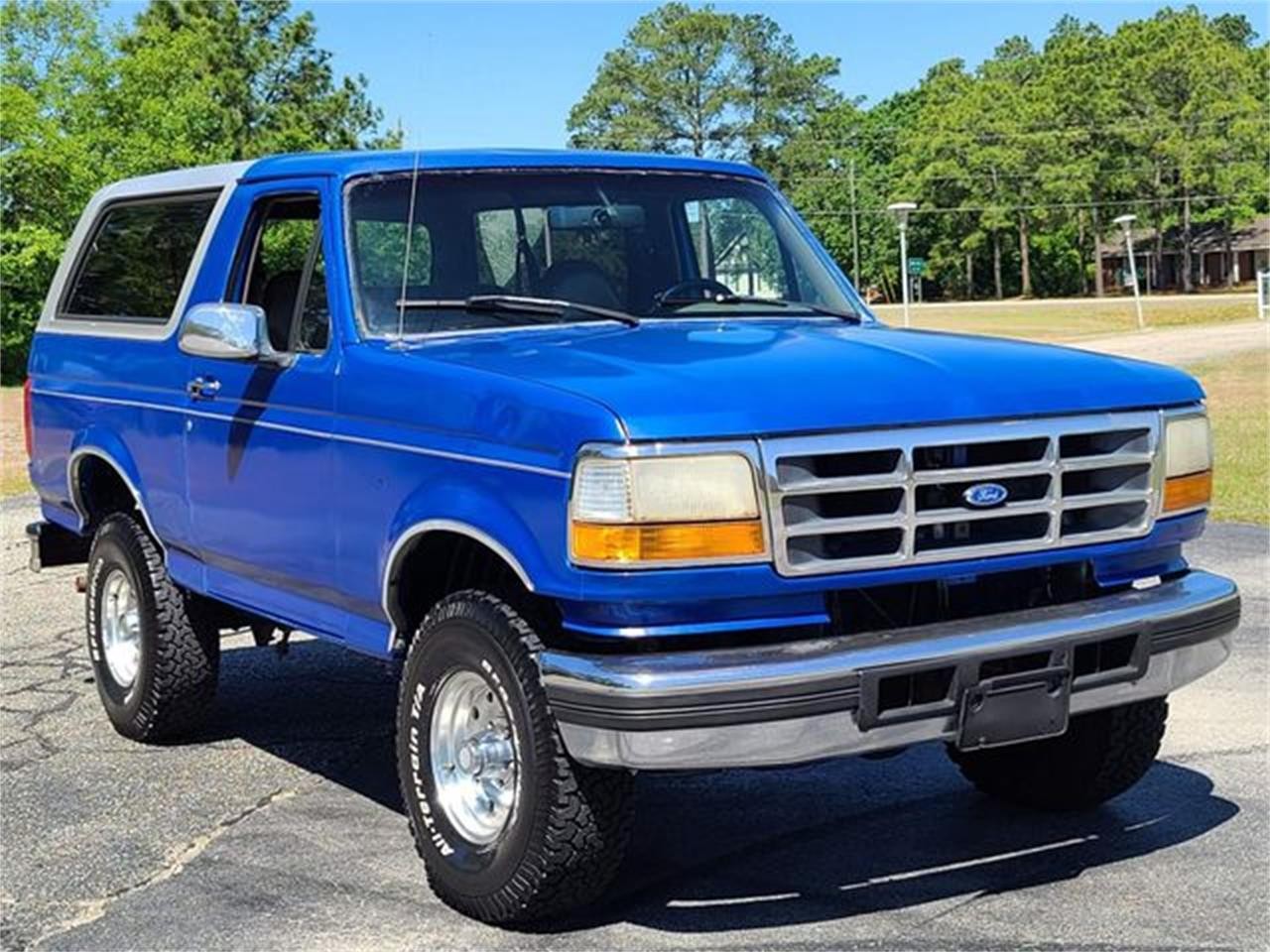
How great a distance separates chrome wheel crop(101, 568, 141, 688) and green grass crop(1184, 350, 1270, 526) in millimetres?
4613

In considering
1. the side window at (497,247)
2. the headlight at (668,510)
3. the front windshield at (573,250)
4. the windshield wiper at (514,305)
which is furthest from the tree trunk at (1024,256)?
the headlight at (668,510)

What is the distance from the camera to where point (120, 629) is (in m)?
7.09

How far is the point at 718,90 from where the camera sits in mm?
102812

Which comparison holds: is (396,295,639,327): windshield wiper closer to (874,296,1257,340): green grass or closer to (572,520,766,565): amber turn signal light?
(572,520,766,565): amber turn signal light

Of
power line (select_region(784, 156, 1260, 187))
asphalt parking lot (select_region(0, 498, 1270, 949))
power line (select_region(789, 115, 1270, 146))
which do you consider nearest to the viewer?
asphalt parking lot (select_region(0, 498, 1270, 949))

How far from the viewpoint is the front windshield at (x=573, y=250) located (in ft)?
17.9

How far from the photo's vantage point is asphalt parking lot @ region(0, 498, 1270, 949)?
15.3ft

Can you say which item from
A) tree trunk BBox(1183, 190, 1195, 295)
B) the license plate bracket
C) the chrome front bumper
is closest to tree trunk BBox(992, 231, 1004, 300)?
tree trunk BBox(1183, 190, 1195, 295)

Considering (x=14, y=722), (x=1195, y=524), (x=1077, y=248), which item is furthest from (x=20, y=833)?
(x=1077, y=248)

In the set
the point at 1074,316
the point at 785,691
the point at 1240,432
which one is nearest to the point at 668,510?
the point at 785,691

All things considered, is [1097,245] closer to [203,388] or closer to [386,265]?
[203,388]

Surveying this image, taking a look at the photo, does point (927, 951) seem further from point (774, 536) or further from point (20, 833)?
point (20, 833)

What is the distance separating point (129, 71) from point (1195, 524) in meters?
39.9

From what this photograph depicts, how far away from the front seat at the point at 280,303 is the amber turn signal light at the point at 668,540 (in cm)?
224
